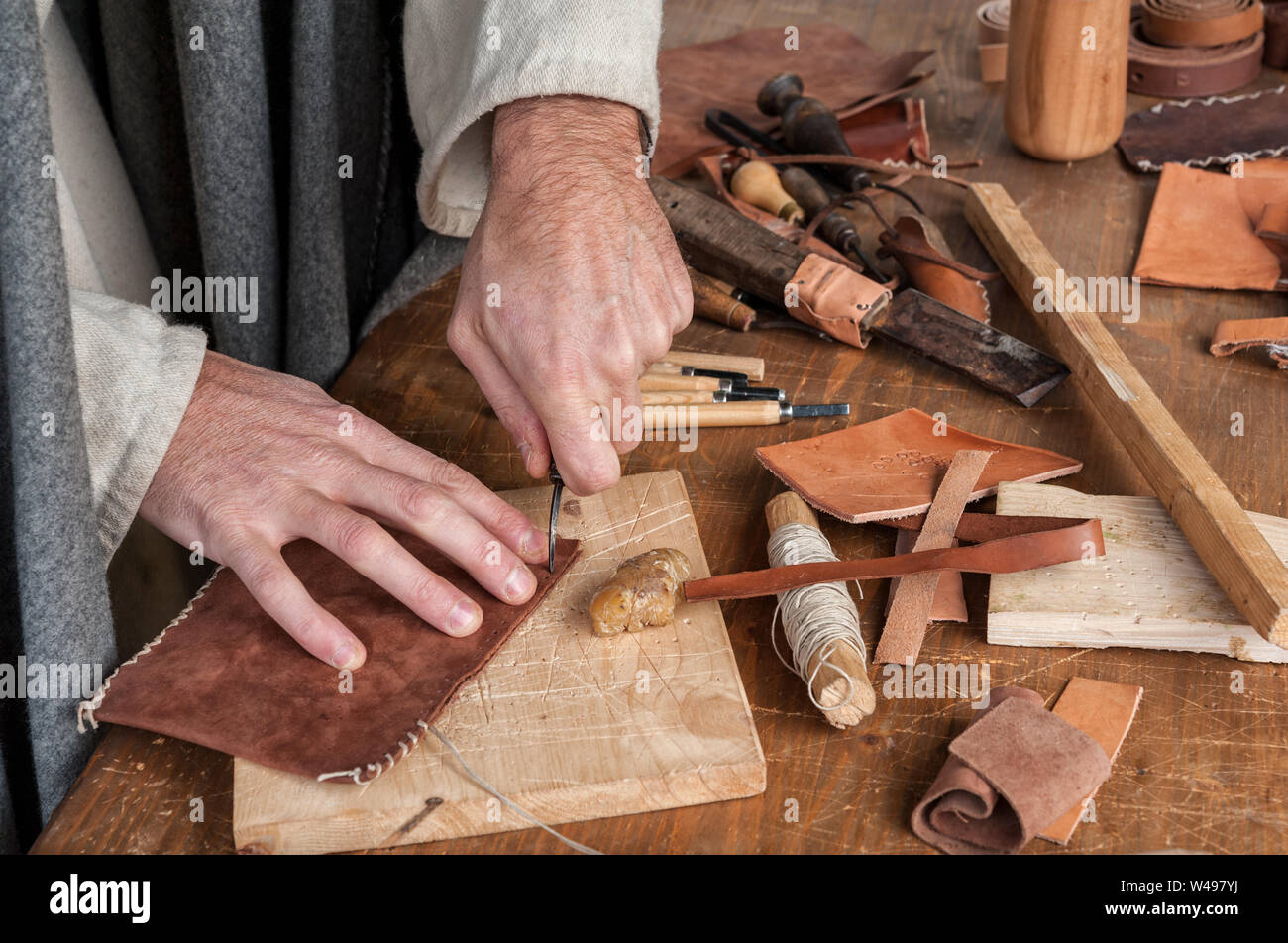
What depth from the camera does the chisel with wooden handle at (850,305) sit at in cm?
144

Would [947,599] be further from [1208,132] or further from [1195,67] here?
[1195,67]

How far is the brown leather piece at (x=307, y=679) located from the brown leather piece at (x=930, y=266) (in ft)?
2.37

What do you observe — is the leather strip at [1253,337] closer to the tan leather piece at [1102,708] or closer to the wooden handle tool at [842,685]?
the tan leather piece at [1102,708]

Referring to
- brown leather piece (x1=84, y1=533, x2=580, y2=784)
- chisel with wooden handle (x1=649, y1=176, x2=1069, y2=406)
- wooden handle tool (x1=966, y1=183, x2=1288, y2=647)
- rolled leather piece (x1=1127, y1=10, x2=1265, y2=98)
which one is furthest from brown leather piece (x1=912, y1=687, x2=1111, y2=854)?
rolled leather piece (x1=1127, y1=10, x2=1265, y2=98)

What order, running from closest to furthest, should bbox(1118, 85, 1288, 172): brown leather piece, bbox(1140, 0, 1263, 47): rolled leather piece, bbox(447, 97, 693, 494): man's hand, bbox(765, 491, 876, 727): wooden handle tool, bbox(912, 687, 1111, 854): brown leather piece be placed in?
1. bbox(912, 687, 1111, 854): brown leather piece
2. bbox(765, 491, 876, 727): wooden handle tool
3. bbox(447, 97, 693, 494): man's hand
4. bbox(1118, 85, 1288, 172): brown leather piece
5. bbox(1140, 0, 1263, 47): rolled leather piece

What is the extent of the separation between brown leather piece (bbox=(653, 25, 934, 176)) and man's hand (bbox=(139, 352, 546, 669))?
0.90 metres

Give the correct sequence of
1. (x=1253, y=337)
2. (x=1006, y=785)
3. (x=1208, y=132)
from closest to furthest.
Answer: (x=1006, y=785) → (x=1253, y=337) → (x=1208, y=132)

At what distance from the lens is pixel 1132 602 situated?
43.0 inches

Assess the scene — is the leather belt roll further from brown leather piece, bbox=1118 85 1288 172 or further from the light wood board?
the light wood board

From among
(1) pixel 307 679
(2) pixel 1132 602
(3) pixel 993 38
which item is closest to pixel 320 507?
(1) pixel 307 679

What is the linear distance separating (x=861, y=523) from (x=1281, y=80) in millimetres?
1411

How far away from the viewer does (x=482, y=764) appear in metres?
1.00

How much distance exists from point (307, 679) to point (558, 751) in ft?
0.87

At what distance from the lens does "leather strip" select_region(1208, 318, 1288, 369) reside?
56.2 inches
